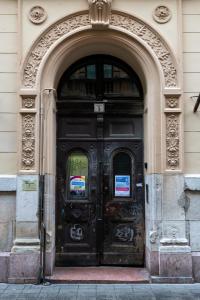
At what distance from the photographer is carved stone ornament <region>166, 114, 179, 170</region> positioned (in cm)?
756

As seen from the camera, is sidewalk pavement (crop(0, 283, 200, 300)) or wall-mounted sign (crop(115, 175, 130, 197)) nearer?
sidewalk pavement (crop(0, 283, 200, 300))

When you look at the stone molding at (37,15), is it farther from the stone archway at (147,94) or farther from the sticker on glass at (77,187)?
the sticker on glass at (77,187)

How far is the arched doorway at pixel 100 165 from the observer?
8.25m

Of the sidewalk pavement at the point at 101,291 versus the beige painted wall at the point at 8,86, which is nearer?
the sidewalk pavement at the point at 101,291

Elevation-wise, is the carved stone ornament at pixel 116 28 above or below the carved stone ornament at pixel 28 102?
above

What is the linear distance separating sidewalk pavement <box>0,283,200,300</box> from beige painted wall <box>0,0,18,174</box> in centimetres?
209

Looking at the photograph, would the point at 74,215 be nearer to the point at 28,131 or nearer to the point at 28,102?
the point at 28,131

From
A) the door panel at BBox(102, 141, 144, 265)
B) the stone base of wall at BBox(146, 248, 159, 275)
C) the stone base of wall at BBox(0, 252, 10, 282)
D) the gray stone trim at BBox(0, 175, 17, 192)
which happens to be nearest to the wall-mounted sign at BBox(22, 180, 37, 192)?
the gray stone trim at BBox(0, 175, 17, 192)

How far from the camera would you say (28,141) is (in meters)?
7.57

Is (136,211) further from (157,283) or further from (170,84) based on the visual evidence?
(170,84)

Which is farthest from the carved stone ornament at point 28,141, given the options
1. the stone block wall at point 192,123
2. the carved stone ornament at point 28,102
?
the stone block wall at point 192,123

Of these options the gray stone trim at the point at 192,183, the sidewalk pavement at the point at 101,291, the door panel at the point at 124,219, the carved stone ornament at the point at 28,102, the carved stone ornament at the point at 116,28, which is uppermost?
the carved stone ornament at the point at 116,28

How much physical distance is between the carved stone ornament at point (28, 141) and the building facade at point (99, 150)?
0.02 m

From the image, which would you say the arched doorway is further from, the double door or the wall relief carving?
the wall relief carving
